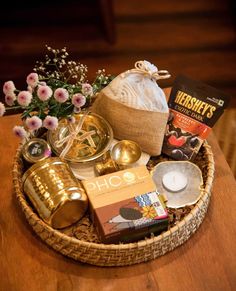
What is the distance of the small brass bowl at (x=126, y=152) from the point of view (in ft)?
3.59

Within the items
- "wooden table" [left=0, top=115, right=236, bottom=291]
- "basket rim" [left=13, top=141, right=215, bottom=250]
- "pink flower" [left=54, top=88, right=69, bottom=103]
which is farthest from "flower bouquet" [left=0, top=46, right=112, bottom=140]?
"wooden table" [left=0, top=115, right=236, bottom=291]

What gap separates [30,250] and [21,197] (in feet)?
0.38

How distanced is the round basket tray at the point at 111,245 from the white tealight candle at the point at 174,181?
48 mm

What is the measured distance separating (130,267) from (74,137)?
0.32 m

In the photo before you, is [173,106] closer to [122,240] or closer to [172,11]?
[122,240]

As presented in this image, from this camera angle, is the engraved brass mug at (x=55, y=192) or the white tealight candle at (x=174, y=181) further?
the white tealight candle at (x=174, y=181)

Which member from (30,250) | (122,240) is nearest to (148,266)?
(122,240)

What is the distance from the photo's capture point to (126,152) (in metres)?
1.11

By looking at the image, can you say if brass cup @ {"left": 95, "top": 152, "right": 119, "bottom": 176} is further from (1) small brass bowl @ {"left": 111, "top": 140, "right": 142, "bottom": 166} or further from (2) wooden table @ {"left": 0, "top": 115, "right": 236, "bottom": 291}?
(2) wooden table @ {"left": 0, "top": 115, "right": 236, "bottom": 291}

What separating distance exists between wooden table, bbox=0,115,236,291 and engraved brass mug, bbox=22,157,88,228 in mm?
87

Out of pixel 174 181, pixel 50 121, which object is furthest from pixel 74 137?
pixel 174 181

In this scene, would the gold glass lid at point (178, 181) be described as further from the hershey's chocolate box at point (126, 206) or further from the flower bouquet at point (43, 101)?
the flower bouquet at point (43, 101)

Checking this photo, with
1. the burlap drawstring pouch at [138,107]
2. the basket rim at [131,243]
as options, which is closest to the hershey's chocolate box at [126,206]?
the basket rim at [131,243]

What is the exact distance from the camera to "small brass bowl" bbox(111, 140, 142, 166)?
43.1 inches
